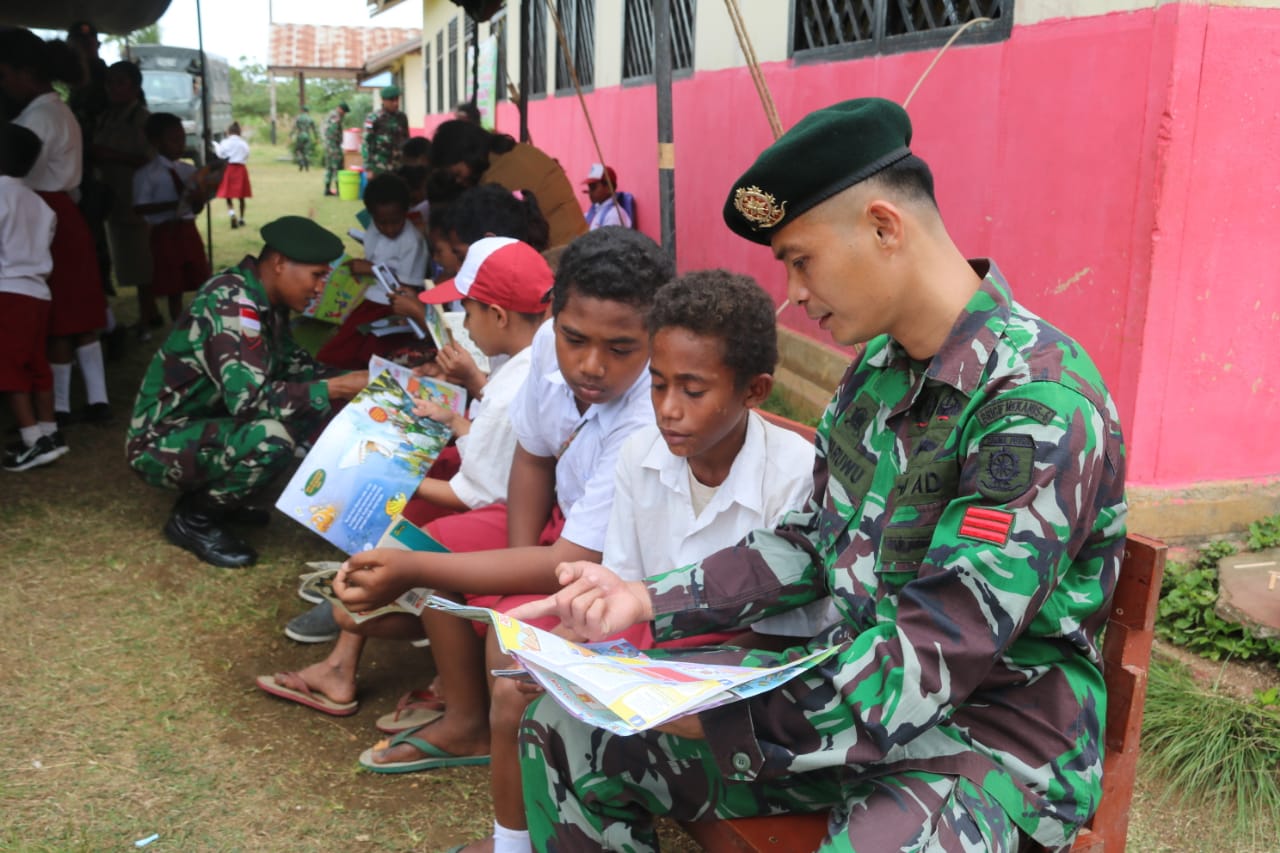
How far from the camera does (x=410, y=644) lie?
3525 mm

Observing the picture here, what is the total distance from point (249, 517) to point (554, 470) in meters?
2.20

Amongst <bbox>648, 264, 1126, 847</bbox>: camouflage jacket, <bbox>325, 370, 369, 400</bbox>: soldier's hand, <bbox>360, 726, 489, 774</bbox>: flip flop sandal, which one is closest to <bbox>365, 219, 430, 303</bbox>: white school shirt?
<bbox>325, 370, 369, 400</bbox>: soldier's hand

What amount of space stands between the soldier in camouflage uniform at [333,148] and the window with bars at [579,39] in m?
12.1

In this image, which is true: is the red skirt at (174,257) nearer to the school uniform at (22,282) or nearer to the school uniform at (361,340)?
the school uniform at (22,282)

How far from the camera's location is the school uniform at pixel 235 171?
50.4 feet

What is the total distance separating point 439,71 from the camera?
75.5 ft

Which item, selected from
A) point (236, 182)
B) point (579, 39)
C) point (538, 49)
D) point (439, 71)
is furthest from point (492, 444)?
point (439, 71)

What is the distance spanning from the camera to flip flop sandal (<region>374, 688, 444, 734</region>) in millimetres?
2875

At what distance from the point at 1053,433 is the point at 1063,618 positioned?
0.26 m

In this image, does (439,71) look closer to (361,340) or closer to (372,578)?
(361,340)

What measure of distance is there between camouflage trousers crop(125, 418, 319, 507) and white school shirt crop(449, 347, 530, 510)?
1266 mm

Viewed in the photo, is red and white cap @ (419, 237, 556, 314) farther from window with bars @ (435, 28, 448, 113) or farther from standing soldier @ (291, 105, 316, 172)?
standing soldier @ (291, 105, 316, 172)

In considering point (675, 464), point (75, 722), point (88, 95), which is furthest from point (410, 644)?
point (88, 95)

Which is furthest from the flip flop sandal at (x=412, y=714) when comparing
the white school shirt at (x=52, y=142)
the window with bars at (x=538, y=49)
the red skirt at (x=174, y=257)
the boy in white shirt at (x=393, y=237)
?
the window with bars at (x=538, y=49)
